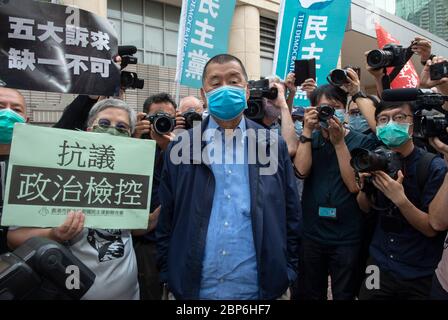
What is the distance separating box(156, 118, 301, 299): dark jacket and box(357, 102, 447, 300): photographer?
0.61 m

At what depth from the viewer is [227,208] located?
73.4 inches

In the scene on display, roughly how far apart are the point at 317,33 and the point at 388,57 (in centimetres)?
157

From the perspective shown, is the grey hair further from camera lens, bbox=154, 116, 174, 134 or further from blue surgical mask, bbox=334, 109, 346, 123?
blue surgical mask, bbox=334, 109, 346, 123

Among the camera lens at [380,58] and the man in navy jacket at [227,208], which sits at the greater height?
the camera lens at [380,58]

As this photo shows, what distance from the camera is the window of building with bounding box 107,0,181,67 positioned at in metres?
8.91

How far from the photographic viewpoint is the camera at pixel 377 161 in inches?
85.1

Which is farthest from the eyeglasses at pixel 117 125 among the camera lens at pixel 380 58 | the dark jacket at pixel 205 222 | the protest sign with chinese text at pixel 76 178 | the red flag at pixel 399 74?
the red flag at pixel 399 74

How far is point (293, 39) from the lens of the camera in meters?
4.27

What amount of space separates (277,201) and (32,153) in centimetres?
116

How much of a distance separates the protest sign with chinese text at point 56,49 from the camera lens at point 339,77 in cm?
148

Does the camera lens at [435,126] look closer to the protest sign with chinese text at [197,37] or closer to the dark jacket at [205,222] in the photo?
the dark jacket at [205,222]

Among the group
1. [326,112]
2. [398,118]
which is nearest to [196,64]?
[326,112]

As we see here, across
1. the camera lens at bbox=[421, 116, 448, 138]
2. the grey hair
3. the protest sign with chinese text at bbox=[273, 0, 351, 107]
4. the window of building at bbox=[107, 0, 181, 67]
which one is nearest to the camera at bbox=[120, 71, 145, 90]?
the grey hair

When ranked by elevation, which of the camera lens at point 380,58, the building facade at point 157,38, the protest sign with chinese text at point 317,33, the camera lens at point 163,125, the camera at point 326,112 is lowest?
the camera lens at point 163,125
